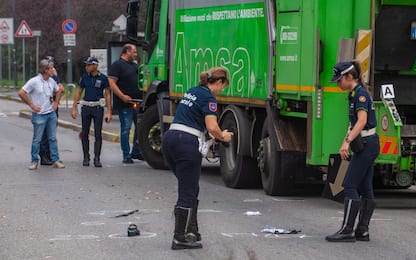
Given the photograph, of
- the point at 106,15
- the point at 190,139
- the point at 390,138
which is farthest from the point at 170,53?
the point at 106,15

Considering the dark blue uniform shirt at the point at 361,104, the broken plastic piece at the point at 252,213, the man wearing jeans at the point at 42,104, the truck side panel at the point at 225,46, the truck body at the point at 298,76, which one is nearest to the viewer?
the dark blue uniform shirt at the point at 361,104

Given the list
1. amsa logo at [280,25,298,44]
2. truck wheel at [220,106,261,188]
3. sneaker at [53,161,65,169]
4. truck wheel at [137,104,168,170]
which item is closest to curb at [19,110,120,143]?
truck wheel at [137,104,168,170]

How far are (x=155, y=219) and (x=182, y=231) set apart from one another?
185 cm

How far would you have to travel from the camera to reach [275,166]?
1211 centimetres

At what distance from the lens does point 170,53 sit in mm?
15672

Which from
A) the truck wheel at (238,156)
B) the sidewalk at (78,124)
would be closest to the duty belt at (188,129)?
the truck wheel at (238,156)

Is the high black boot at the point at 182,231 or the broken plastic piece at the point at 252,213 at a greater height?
the high black boot at the point at 182,231

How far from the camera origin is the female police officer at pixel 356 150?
9219 millimetres

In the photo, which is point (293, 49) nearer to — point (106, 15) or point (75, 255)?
point (75, 255)

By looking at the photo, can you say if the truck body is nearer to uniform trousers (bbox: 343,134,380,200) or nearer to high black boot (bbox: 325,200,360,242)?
uniform trousers (bbox: 343,134,380,200)

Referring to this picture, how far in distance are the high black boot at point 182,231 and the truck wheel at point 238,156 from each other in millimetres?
4180

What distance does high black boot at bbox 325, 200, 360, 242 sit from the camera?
9.21 m

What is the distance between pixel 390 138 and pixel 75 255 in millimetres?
4110

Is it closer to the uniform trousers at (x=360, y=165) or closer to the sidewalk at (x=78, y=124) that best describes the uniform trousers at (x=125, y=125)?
the sidewalk at (x=78, y=124)
